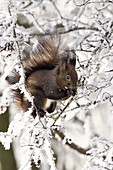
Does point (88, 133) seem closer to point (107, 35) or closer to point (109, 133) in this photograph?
point (109, 133)

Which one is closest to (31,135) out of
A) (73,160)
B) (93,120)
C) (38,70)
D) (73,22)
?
(38,70)

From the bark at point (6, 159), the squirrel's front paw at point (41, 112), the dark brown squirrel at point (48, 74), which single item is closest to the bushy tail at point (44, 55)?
the dark brown squirrel at point (48, 74)

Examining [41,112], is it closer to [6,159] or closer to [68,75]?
[68,75]

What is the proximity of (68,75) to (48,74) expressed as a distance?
7 centimetres

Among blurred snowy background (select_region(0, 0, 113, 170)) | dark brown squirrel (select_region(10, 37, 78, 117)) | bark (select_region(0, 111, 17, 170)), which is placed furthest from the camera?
bark (select_region(0, 111, 17, 170))

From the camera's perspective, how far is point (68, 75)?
1711 mm

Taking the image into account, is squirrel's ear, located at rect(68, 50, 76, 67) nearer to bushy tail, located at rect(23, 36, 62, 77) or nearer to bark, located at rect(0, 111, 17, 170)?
bushy tail, located at rect(23, 36, 62, 77)

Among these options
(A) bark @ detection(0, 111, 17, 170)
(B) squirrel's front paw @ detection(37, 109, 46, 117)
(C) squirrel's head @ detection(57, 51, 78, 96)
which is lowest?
(A) bark @ detection(0, 111, 17, 170)

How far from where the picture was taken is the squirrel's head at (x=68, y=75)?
1.71 m

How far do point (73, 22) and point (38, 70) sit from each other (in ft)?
2.32

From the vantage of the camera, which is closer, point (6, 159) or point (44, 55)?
point (44, 55)

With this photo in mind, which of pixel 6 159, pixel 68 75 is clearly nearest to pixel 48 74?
pixel 68 75

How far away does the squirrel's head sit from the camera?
1709mm

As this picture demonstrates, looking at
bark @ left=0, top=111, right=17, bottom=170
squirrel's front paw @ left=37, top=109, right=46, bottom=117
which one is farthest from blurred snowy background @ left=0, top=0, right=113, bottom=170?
bark @ left=0, top=111, right=17, bottom=170
